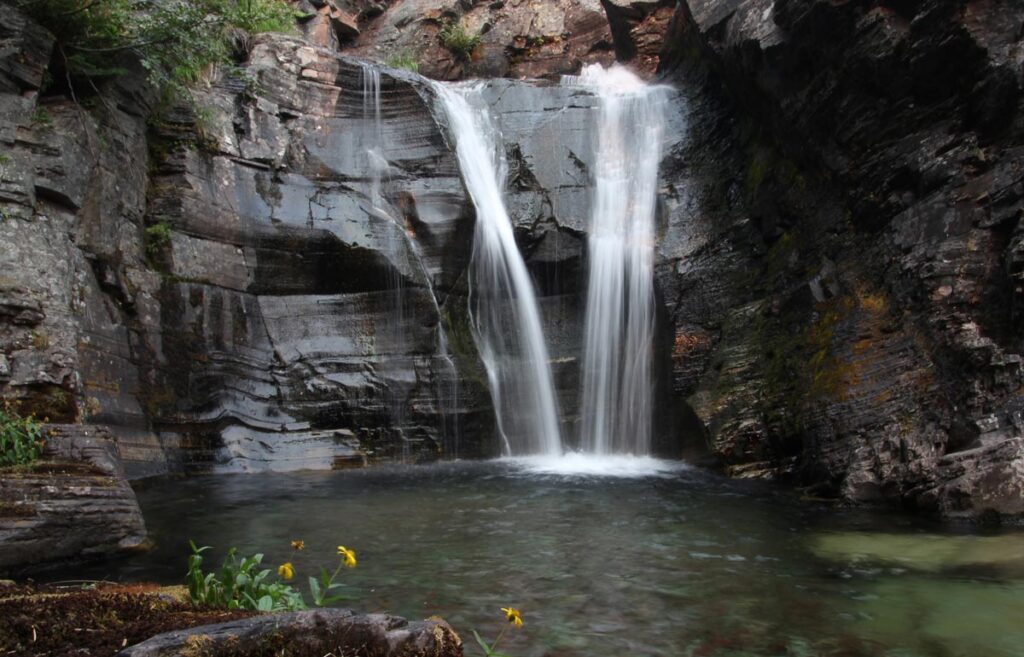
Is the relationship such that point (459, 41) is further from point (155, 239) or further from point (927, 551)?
point (927, 551)

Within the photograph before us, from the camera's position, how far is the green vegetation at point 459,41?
2080 cm

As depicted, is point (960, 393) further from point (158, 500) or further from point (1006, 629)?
point (158, 500)

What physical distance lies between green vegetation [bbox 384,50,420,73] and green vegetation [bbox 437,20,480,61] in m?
1.05

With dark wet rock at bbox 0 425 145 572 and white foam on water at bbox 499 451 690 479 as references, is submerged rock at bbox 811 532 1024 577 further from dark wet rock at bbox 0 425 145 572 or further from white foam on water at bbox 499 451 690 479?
dark wet rock at bbox 0 425 145 572

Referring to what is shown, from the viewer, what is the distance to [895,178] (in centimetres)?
927

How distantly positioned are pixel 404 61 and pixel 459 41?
8.09ft

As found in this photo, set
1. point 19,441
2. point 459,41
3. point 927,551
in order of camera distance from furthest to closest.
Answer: point 459,41, point 19,441, point 927,551

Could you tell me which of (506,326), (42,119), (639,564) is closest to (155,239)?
(42,119)

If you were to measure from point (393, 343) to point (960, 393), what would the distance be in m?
8.81

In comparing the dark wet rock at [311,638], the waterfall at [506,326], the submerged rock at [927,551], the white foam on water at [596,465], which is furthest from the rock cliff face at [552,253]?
the dark wet rock at [311,638]

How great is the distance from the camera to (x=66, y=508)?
5621mm

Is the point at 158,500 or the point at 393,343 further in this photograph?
the point at 393,343

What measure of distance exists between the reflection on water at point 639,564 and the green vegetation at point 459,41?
15.3 meters

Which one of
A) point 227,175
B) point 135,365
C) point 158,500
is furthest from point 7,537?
point 227,175
